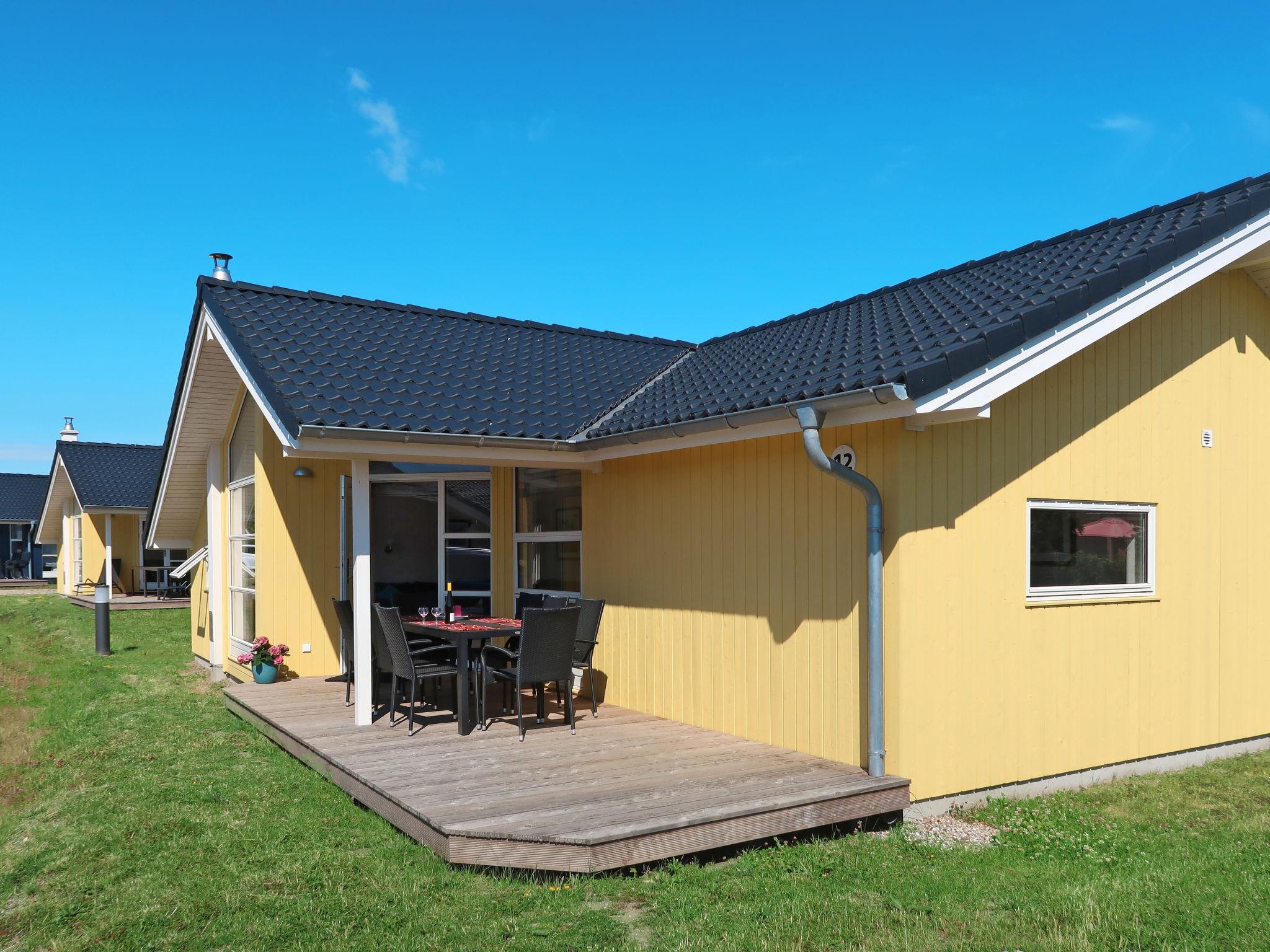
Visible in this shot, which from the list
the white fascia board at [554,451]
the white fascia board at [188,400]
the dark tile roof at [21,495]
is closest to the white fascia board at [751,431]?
the white fascia board at [554,451]

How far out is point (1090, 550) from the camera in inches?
263

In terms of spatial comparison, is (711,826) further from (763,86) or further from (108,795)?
(763,86)

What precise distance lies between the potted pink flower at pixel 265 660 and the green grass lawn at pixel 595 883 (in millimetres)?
2769

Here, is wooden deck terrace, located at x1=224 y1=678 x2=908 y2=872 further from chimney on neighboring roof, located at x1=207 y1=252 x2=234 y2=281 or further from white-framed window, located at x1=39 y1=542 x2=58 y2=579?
white-framed window, located at x1=39 y1=542 x2=58 y2=579

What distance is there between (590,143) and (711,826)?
14715mm

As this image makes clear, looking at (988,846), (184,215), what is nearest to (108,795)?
(988,846)

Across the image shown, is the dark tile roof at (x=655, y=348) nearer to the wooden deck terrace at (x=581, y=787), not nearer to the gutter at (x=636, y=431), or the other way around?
the gutter at (x=636, y=431)

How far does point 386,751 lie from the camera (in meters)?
6.55

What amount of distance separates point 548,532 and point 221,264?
5311 mm

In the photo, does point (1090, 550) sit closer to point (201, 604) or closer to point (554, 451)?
point (554, 451)

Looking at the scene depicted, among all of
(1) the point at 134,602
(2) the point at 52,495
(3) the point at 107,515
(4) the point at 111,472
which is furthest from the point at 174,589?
(2) the point at 52,495

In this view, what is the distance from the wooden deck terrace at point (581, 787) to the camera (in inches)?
183

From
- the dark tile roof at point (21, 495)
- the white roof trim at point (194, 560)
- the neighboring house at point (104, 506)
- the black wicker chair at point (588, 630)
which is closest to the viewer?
the black wicker chair at point (588, 630)

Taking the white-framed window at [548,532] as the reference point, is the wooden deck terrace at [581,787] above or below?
below
